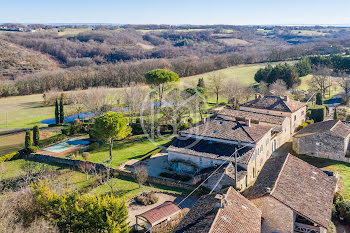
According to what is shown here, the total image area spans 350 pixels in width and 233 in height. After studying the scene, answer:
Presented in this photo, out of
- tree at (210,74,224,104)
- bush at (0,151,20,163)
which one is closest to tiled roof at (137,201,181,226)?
bush at (0,151,20,163)

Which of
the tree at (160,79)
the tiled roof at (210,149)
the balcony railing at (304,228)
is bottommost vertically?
the balcony railing at (304,228)

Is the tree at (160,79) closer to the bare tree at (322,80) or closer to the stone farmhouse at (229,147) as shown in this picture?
the stone farmhouse at (229,147)

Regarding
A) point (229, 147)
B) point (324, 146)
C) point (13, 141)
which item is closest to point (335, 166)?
point (324, 146)

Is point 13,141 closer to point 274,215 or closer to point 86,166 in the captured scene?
point 86,166

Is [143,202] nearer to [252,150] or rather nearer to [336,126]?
[252,150]

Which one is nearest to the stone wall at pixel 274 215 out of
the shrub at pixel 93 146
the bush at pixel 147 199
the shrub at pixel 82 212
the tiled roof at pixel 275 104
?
the bush at pixel 147 199

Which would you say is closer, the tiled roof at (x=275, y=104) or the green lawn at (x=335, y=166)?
the green lawn at (x=335, y=166)

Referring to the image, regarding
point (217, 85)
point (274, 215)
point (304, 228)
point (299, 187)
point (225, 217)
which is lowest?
point (304, 228)
